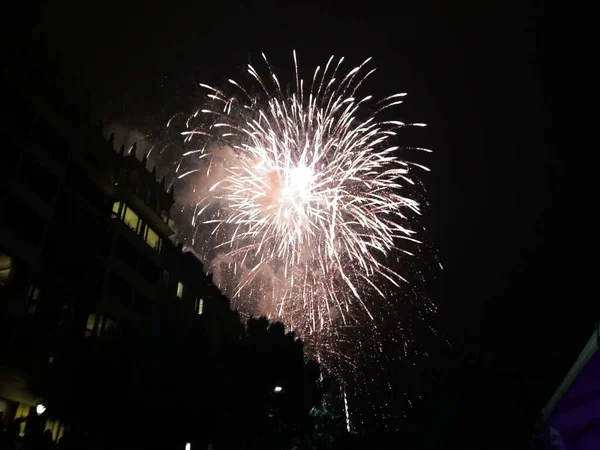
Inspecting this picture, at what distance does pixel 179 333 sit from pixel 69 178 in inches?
544

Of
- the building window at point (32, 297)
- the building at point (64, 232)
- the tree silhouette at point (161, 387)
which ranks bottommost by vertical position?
the tree silhouette at point (161, 387)

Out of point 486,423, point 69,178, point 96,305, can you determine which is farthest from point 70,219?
point 486,423

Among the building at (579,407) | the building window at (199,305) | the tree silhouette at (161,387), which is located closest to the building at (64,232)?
the tree silhouette at (161,387)

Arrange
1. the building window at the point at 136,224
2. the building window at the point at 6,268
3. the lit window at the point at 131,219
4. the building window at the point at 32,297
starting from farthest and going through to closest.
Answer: the lit window at the point at 131,219, the building window at the point at 136,224, the building window at the point at 32,297, the building window at the point at 6,268

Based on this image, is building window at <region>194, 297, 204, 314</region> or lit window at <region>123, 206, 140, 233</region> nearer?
lit window at <region>123, 206, 140, 233</region>

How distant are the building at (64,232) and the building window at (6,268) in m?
0.04

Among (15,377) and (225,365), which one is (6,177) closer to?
(15,377)

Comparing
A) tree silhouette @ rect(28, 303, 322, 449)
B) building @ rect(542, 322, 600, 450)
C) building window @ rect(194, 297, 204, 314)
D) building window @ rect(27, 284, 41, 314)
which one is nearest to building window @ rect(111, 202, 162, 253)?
building window @ rect(194, 297, 204, 314)

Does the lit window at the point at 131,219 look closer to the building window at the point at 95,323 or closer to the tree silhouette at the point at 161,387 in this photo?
the building window at the point at 95,323

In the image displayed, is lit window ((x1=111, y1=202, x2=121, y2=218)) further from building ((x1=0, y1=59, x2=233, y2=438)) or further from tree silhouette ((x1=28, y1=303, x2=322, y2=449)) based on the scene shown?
tree silhouette ((x1=28, y1=303, x2=322, y2=449))

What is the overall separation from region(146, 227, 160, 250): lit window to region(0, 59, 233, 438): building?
86mm

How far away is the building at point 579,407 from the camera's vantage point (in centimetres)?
603

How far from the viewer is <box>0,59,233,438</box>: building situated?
20562mm

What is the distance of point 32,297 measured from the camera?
21797mm
